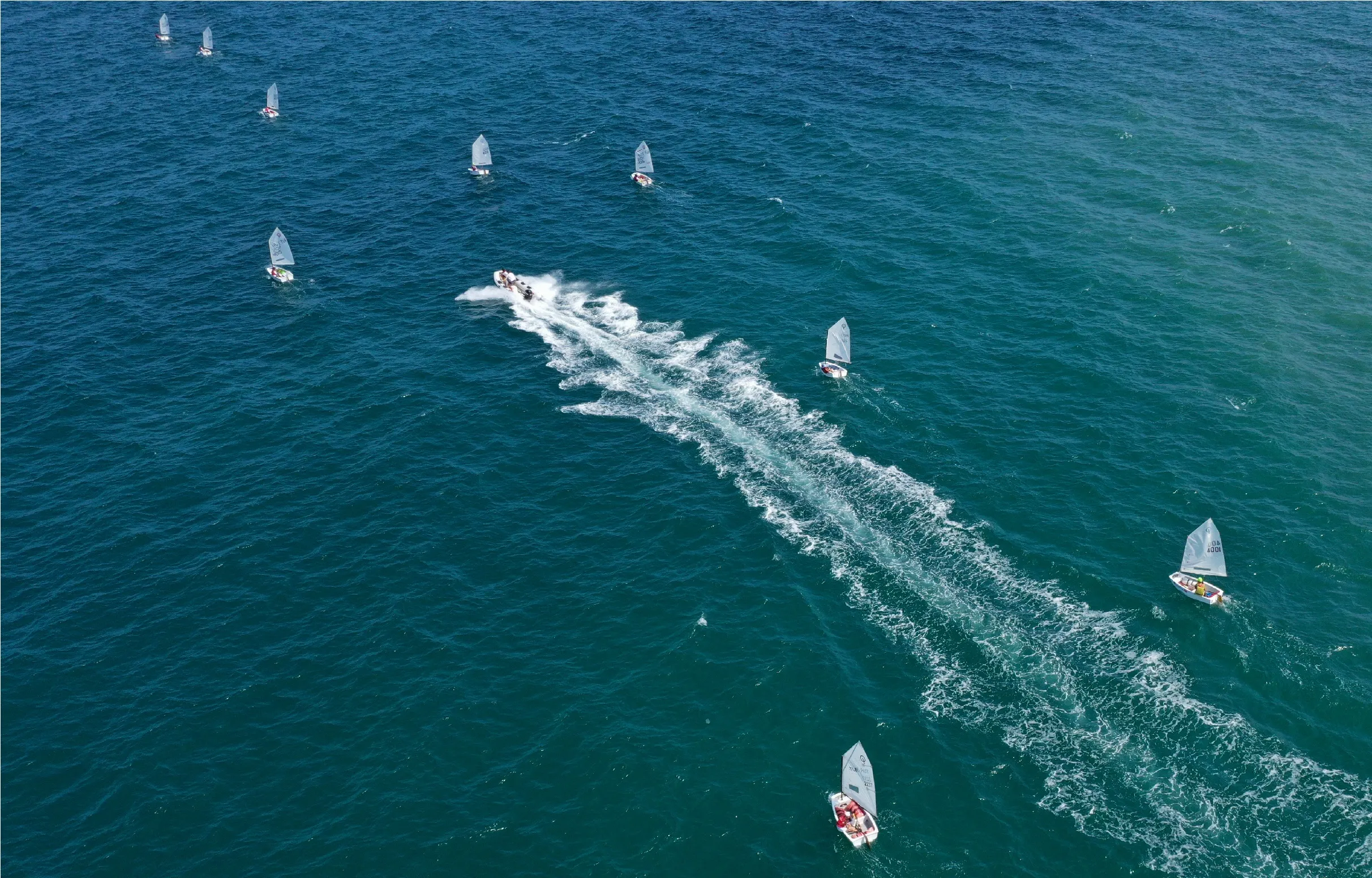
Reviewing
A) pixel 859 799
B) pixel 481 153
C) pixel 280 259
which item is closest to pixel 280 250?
pixel 280 259

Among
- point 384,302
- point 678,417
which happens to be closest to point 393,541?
point 678,417

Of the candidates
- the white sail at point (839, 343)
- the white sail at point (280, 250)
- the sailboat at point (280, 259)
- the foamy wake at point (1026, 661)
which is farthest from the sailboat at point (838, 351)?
the white sail at point (280, 250)

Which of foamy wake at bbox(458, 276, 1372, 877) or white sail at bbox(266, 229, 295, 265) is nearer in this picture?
foamy wake at bbox(458, 276, 1372, 877)

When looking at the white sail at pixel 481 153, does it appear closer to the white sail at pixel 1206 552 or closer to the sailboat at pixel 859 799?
the white sail at pixel 1206 552

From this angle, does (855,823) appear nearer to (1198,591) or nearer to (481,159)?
(1198,591)

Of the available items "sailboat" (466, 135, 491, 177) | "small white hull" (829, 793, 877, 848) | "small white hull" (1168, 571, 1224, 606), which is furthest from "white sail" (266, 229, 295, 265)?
"small white hull" (1168, 571, 1224, 606)

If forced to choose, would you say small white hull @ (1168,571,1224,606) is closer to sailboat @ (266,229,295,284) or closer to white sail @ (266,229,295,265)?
sailboat @ (266,229,295,284)
